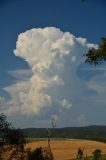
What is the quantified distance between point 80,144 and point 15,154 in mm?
105946

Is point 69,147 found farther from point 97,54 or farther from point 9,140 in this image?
point 97,54

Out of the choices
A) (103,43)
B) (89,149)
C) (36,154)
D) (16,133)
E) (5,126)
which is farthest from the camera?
(89,149)

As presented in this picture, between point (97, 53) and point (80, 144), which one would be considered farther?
point (80, 144)

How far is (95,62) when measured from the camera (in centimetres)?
4994

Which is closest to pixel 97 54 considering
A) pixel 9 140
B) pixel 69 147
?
pixel 9 140

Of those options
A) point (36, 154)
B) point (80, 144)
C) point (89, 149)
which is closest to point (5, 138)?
point (36, 154)

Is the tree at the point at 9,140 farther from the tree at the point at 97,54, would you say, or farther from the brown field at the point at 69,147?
the brown field at the point at 69,147

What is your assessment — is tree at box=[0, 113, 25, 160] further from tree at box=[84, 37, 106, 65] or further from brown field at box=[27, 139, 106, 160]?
brown field at box=[27, 139, 106, 160]

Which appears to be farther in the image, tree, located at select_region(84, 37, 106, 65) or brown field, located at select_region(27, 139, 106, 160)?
brown field, located at select_region(27, 139, 106, 160)

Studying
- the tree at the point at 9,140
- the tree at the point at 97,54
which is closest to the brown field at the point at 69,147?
the tree at the point at 9,140

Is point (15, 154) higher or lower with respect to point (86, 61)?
lower

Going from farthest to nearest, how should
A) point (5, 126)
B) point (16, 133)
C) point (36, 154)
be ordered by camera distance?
point (36, 154) < point (16, 133) < point (5, 126)

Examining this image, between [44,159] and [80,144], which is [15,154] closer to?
[44,159]

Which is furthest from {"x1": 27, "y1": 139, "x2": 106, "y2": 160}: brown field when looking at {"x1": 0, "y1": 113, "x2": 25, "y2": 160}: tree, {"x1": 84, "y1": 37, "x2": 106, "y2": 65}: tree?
{"x1": 84, "y1": 37, "x2": 106, "y2": 65}: tree
